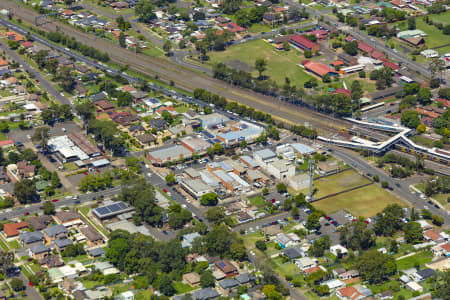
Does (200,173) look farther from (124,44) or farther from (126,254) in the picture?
(124,44)

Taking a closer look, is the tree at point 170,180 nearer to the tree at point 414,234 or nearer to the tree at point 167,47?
the tree at point 414,234

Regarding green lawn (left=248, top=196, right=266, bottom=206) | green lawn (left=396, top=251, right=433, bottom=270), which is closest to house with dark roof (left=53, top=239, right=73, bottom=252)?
green lawn (left=248, top=196, right=266, bottom=206)

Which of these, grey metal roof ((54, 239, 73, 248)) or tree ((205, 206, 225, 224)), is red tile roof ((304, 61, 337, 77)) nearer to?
tree ((205, 206, 225, 224))

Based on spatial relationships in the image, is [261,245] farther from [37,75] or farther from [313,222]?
[37,75]

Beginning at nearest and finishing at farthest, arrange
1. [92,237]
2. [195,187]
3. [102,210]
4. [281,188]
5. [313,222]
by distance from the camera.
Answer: [92,237], [313,222], [102,210], [195,187], [281,188]

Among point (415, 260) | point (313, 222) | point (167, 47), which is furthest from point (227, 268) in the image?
point (167, 47)

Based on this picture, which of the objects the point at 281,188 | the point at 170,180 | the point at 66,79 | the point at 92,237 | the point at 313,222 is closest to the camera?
the point at 92,237

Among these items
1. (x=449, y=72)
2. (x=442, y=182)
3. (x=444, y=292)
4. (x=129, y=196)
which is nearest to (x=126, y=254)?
(x=129, y=196)

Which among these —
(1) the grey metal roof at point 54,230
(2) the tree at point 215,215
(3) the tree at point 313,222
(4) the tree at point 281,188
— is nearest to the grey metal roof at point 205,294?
(2) the tree at point 215,215
